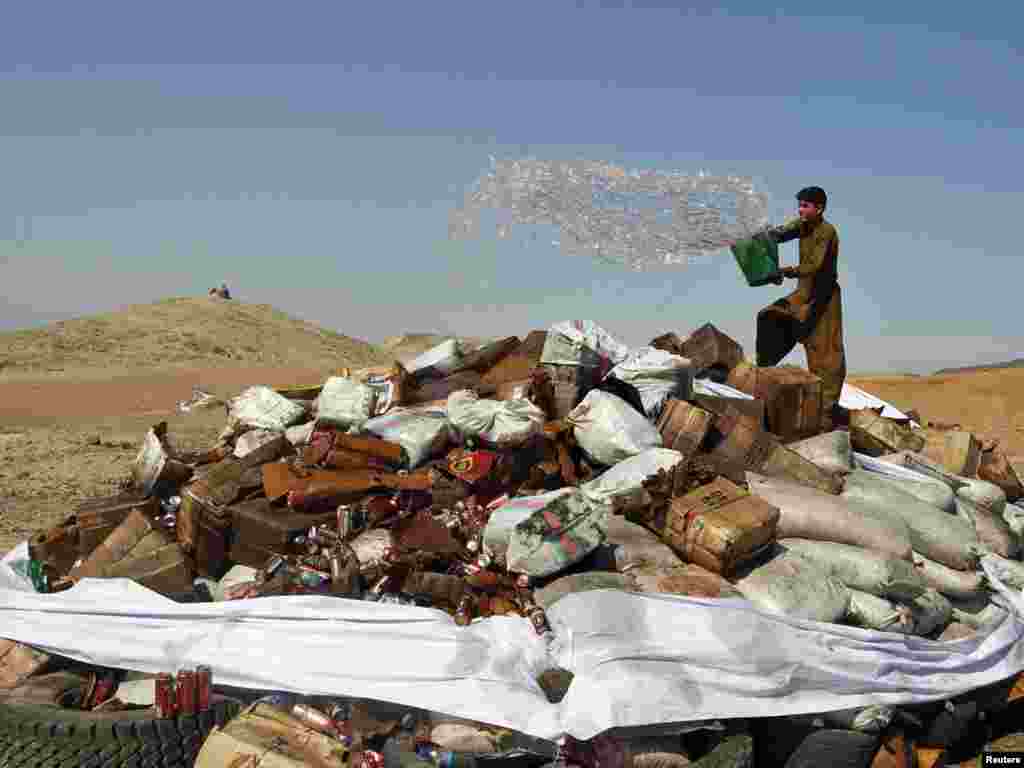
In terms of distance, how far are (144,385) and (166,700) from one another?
16.5 meters

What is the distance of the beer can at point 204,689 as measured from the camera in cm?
309

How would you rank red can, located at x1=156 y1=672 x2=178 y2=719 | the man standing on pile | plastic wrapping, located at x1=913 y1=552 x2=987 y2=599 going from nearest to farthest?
red can, located at x1=156 y1=672 x2=178 y2=719 < plastic wrapping, located at x1=913 y1=552 x2=987 y2=599 < the man standing on pile

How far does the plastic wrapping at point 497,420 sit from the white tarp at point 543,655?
122 centimetres

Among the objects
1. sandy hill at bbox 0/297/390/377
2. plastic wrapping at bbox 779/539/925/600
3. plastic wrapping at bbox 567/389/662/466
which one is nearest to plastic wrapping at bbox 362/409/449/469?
plastic wrapping at bbox 567/389/662/466

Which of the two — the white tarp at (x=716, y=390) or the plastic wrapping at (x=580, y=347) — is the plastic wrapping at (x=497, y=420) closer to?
the plastic wrapping at (x=580, y=347)

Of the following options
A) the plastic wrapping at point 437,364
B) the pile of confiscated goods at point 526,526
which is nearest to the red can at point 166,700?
the pile of confiscated goods at point 526,526

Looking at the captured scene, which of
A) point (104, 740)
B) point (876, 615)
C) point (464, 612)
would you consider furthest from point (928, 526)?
point (104, 740)

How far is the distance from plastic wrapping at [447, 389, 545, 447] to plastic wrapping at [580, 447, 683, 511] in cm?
41

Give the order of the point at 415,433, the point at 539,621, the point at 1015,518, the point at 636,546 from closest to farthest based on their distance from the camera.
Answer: the point at 539,621 < the point at 636,546 < the point at 415,433 < the point at 1015,518

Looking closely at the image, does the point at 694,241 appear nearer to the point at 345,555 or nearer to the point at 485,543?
the point at 485,543

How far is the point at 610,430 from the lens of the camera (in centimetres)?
434

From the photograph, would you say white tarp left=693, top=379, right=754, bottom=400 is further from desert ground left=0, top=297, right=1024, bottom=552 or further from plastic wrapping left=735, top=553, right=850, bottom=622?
desert ground left=0, top=297, right=1024, bottom=552

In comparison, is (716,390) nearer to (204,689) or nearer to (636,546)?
(636,546)

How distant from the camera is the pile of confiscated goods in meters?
3.03
